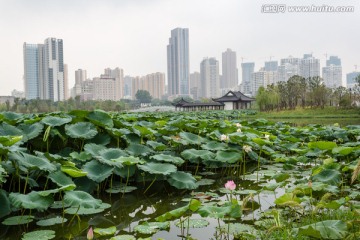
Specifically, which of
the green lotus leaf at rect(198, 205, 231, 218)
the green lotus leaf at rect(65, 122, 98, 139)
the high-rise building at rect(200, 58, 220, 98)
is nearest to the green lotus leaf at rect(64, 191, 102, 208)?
the green lotus leaf at rect(198, 205, 231, 218)

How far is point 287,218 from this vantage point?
2.68m

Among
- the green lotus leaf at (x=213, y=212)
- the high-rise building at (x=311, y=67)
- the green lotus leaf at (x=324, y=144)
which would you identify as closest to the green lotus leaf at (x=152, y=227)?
the green lotus leaf at (x=213, y=212)

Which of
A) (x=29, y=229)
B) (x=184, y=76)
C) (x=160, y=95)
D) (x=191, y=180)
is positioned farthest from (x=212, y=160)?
(x=184, y=76)

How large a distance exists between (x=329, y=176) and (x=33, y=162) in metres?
2.48

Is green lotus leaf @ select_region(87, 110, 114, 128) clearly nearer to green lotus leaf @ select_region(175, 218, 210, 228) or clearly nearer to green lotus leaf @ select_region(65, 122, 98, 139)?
green lotus leaf @ select_region(65, 122, 98, 139)

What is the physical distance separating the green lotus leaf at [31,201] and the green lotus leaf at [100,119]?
1.67m

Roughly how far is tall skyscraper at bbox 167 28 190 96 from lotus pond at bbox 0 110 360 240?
12653 centimetres

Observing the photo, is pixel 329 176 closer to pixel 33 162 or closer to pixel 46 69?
pixel 33 162

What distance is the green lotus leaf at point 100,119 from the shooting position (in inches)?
165

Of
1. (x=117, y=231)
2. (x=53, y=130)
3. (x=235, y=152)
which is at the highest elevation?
(x=53, y=130)

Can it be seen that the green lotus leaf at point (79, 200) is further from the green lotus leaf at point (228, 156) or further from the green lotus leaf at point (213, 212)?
the green lotus leaf at point (228, 156)

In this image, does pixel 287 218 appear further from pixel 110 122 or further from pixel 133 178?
pixel 110 122

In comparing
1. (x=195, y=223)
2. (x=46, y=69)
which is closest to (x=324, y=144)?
(x=195, y=223)

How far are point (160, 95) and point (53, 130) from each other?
126729 mm
